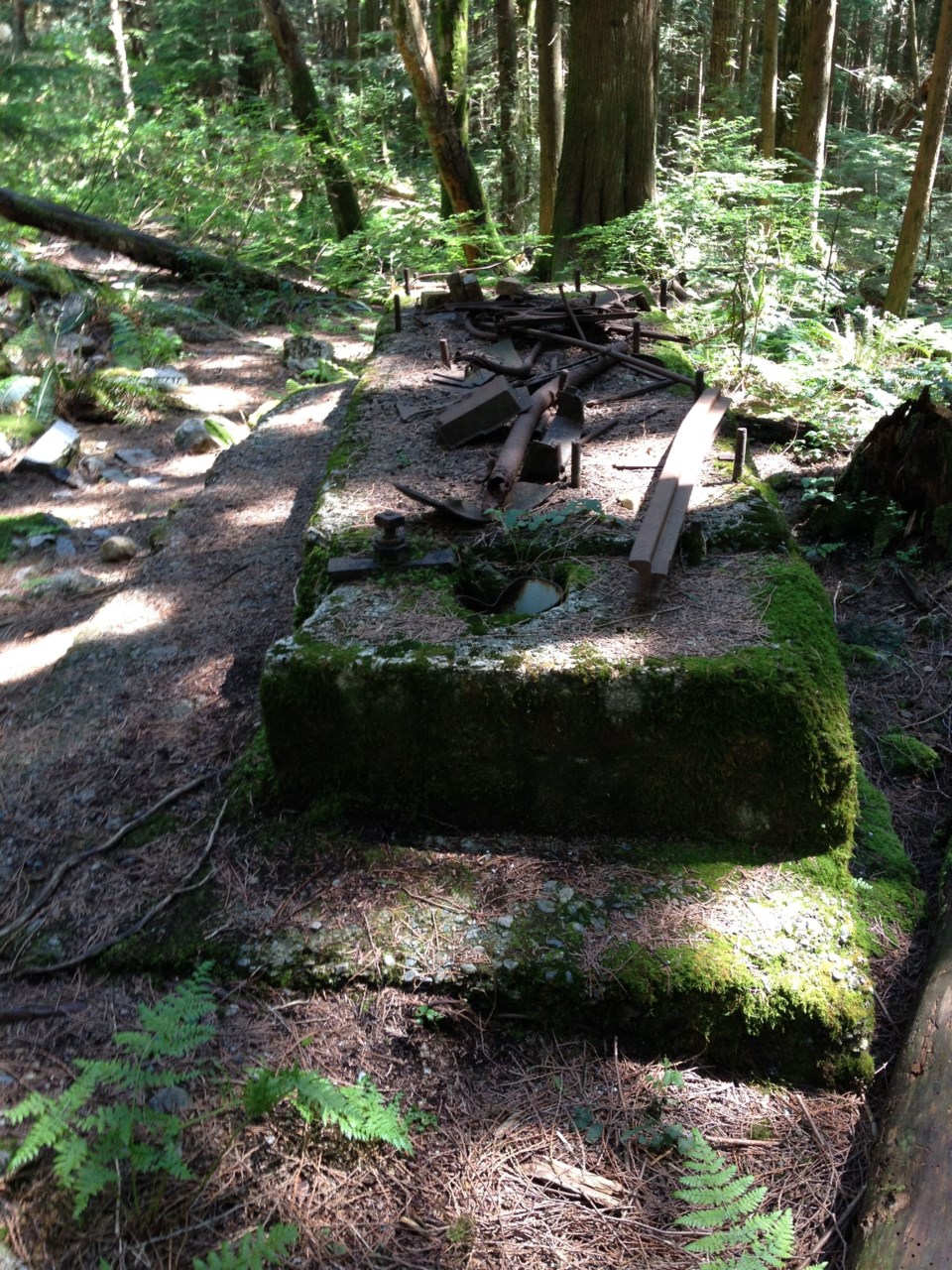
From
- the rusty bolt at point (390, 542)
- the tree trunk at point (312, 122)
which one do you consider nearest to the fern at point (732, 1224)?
the rusty bolt at point (390, 542)

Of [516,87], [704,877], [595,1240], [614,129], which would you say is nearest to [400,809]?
[704,877]

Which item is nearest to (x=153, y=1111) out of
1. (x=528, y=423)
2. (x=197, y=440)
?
(x=528, y=423)

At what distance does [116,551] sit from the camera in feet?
21.8

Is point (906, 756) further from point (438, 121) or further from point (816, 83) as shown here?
point (816, 83)

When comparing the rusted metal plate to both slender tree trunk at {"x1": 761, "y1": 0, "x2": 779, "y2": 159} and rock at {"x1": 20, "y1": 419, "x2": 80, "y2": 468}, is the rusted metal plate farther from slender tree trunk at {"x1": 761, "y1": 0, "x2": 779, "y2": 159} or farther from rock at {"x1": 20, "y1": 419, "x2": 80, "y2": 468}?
slender tree trunk at {"x1": 761, "y1": 0, "x2": 779, "y2": 159}

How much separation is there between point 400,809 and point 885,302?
1057cm

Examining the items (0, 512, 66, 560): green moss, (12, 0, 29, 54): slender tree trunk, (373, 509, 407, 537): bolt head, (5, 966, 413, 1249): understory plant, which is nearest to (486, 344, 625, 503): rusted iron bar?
(373, 509, 407, 537): bolt head

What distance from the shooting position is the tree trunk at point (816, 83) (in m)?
12.0

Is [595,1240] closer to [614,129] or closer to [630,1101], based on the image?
[630,1101]

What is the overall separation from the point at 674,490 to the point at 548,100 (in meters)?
11.7

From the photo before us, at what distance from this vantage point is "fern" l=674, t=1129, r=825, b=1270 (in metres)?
1.96

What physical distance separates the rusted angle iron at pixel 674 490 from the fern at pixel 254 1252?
229 centimetres

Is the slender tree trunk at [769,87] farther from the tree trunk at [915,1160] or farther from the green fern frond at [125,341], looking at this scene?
the tree trunk at [915,1160]

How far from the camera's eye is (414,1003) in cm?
268
